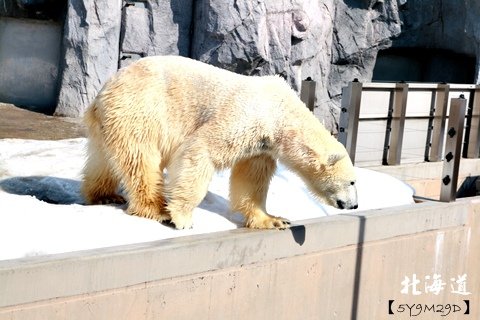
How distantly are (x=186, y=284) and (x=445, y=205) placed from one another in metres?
3.13

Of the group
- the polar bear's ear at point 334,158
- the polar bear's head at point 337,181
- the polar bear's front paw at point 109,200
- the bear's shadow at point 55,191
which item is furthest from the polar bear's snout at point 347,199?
the polar bear's front paw at point 109,200

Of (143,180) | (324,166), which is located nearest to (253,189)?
(324,166)

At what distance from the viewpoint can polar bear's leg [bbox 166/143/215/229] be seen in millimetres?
4375

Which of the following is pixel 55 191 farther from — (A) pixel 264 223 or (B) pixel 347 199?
(B) pixel 347 199

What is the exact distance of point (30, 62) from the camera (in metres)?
12.1

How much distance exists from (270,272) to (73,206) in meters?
1.34

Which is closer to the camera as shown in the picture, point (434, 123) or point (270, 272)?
point (270, 272)

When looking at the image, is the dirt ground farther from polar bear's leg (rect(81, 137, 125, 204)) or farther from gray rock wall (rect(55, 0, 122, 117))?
polar bear's leg (rect(81, 137, 125, 204))

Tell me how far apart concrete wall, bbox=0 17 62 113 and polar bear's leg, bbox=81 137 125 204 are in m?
7.46

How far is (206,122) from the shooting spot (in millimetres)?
4496

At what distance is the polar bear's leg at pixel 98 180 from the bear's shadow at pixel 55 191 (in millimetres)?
143

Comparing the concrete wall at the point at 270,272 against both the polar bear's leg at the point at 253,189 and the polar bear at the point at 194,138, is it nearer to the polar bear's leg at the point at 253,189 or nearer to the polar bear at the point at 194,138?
the polar bear's leg at the point at 253,189

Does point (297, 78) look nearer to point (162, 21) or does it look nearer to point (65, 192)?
point (162, 21)

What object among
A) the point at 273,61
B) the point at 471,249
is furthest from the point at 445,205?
the point at 273,61
